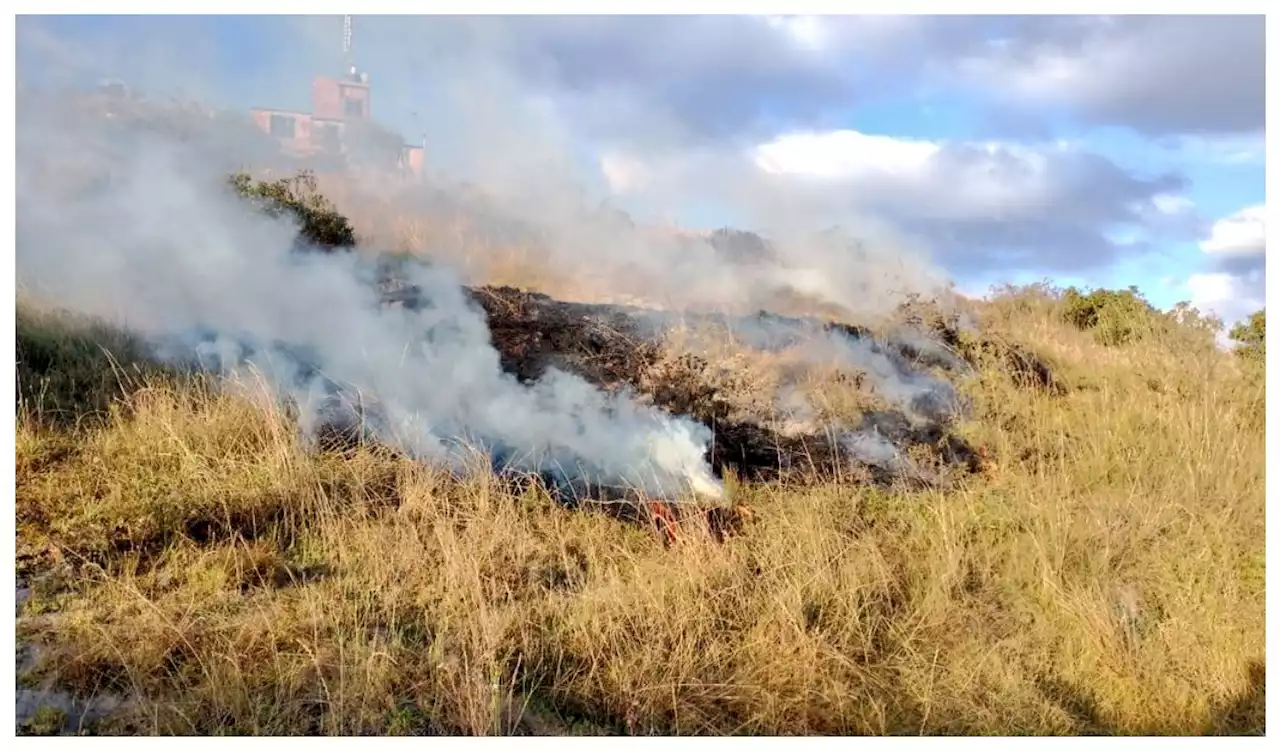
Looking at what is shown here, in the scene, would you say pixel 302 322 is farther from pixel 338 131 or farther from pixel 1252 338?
pixel 1252 338

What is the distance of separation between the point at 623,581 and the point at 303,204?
78.0 inches

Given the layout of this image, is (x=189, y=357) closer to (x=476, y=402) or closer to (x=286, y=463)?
(x=286, y=463)

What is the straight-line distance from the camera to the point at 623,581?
10.6ft

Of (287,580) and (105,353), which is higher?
(105,353)

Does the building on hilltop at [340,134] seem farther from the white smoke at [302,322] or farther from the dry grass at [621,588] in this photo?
the dry grass at [621,588]

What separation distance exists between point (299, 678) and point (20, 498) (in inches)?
56.8

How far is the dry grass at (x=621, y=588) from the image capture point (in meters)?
2.76

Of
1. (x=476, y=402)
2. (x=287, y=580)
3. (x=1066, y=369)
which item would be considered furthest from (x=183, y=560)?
(x=1066, y=369)

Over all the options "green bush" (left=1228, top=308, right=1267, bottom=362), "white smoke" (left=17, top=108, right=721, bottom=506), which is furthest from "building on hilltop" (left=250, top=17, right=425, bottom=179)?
"green bush" (left=1228, top=308, right=1267, bottom=362)

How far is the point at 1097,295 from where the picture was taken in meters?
4.27

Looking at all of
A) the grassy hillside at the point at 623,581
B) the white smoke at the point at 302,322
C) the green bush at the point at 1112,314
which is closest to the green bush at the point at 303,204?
the white smoke at the point at 302,322

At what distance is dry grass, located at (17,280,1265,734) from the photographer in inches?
109
